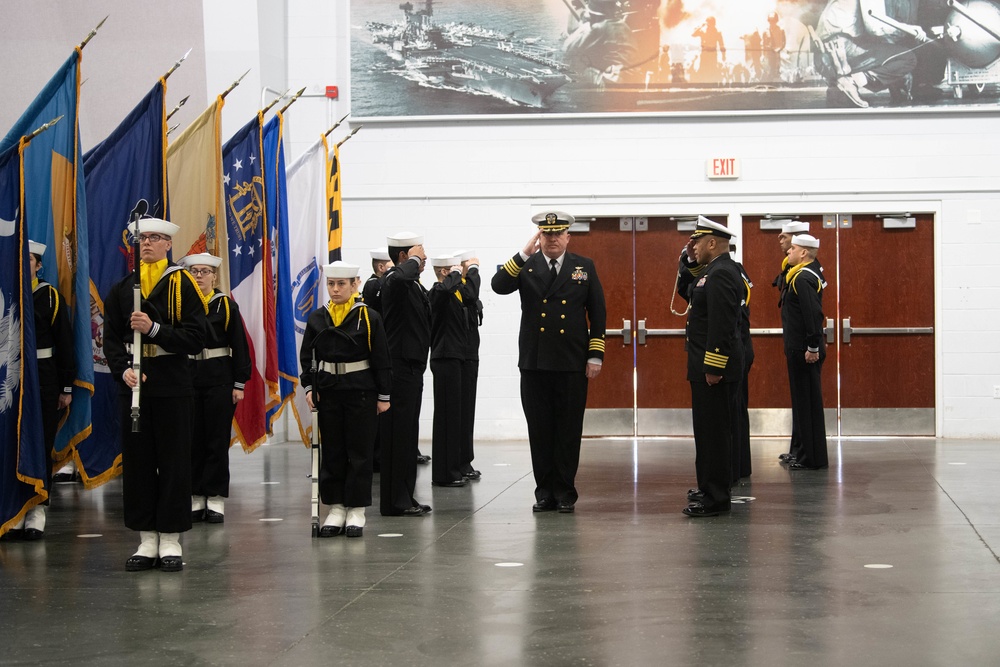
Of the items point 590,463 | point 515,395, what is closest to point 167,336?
point 590,463

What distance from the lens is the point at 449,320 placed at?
9734 mm

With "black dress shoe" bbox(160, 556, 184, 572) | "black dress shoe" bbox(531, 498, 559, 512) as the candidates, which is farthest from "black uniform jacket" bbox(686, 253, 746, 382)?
"black dress shoe" bbox(160, 556, 184, 572)

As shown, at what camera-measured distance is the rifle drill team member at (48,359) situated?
24.6 feet

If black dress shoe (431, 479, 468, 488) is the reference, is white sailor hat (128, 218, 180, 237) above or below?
above

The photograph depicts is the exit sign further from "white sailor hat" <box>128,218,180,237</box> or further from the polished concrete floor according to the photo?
"white sailor hat" <box>128,218,180,237</box>

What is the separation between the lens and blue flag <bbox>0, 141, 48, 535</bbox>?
7.21 m

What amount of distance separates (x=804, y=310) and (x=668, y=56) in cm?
438

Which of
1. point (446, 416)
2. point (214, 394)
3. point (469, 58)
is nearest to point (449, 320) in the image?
point (446, 416)

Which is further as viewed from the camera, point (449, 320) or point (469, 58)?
point (469, 58)

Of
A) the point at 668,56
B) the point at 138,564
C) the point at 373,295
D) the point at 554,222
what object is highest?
the point at 668,56

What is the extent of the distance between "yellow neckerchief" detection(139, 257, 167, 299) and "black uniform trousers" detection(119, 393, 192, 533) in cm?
57

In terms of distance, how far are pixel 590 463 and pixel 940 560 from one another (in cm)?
546

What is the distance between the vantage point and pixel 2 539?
747cm

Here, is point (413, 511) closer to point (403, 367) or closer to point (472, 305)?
point (403, 367)
